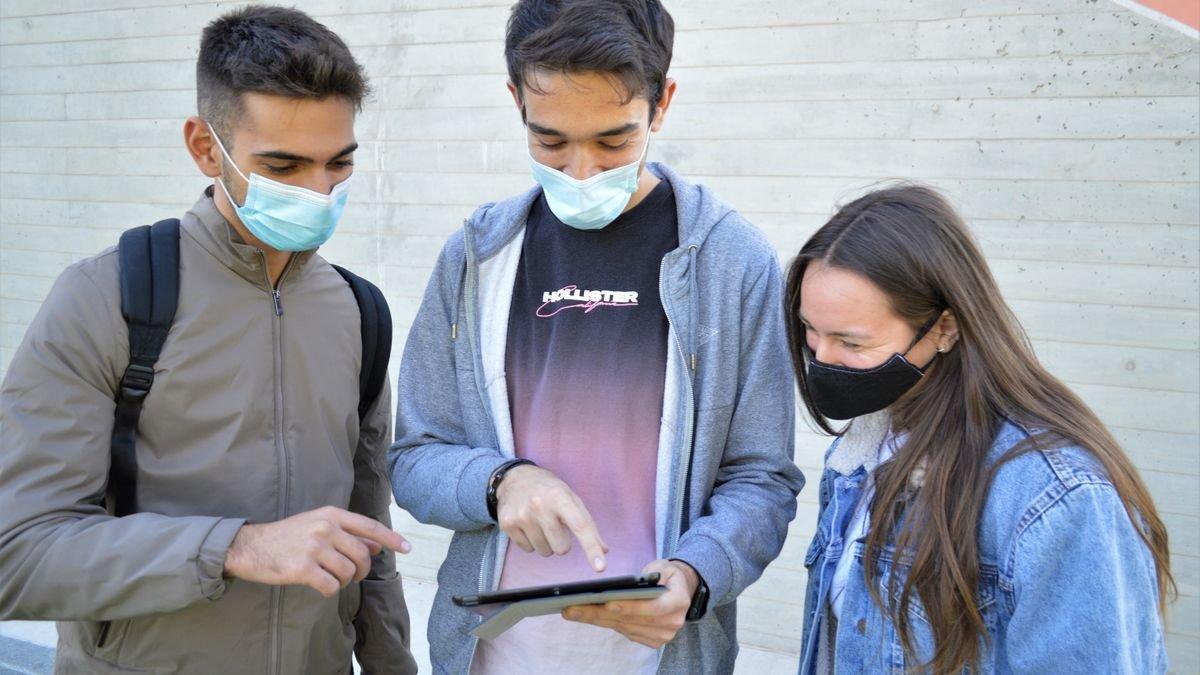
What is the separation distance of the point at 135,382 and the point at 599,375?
847 mm

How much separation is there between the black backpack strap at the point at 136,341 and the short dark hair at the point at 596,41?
0.77 m

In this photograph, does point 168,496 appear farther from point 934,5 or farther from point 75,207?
point 75,207

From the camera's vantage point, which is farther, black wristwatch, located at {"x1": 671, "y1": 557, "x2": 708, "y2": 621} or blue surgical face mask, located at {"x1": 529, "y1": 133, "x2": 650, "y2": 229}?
blue surgical face mask, located at {"x1": 529, "y1": 133, "x2": 650, "y2": 229}

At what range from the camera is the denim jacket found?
136cm

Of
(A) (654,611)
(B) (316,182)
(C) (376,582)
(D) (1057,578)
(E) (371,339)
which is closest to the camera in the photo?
(D) (1057,578)

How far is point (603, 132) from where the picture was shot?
5.92ft

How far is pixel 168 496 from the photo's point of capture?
1837 millimetres

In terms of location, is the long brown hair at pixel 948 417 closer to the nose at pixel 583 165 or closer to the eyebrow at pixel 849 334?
the eyebrow at pixel 849 334

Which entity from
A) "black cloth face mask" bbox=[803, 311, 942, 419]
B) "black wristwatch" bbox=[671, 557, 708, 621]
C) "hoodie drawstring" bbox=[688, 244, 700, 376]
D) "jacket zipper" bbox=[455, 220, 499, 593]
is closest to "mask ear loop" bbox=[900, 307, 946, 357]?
"black cloth face mask" bbox=[803, 311, 942, 419]

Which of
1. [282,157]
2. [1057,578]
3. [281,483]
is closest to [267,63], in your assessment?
[282,157]

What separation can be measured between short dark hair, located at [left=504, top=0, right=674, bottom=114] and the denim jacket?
0.89 meters

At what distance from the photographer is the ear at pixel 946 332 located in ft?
5.52

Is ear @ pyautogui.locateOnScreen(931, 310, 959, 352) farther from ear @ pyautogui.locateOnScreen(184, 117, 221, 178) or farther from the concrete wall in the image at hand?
ear @ pyautogui.locateOnScreen(184, 117, 221, 178)

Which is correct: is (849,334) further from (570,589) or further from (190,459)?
(190,459)
